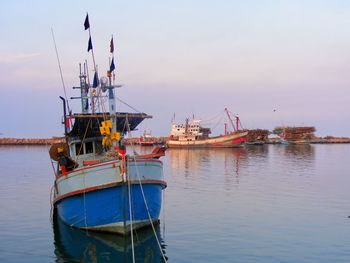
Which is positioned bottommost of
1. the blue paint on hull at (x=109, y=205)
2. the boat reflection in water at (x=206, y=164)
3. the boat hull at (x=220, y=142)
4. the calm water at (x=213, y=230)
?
the calm water at (x=213, y=230)

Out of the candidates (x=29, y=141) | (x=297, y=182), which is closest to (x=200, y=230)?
(x=297, y=182)

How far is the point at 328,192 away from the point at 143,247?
61.4 ft

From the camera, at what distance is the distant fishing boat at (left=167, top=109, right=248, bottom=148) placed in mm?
106312

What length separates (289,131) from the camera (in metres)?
145

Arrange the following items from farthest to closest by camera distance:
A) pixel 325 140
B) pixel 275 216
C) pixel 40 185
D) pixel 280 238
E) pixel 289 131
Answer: pixel 325 140, pixel 289 131, pixel 40 185, pixel 275 216, pixel 280 238

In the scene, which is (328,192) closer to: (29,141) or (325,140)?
(29,141)

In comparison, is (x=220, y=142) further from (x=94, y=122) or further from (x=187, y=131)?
(x=94, y=122)

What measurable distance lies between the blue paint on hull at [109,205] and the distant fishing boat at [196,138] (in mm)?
86220

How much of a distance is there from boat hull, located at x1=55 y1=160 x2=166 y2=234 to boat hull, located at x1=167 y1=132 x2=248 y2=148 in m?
86.5

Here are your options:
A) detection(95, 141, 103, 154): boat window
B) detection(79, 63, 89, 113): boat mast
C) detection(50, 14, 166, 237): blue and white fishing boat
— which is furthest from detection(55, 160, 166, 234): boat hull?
detection(79, 63, 89, 113): boat mast

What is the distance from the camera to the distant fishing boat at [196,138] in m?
106

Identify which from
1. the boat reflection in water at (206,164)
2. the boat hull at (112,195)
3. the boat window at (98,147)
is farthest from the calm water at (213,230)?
the boat reflection in water at (206,164)

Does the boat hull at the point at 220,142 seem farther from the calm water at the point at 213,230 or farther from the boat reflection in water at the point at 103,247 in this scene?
the boat reflection in water at the point at 103,247

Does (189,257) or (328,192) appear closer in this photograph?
(189,257)
